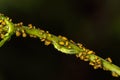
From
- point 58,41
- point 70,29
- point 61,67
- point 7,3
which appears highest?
point 58,41

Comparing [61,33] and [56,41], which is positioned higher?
[56,41]

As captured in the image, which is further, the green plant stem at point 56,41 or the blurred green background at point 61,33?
the blurred green background at point 61,33

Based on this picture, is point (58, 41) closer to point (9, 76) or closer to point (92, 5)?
point (9, 76)

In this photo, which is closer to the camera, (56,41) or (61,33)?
(56,41)

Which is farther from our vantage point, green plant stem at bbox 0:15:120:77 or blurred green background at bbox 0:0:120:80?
blurred green background at bbox 0:0:120:80

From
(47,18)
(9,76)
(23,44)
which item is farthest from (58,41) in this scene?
(47,18)

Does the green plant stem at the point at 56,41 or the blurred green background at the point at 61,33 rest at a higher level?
the green plant stem at the point at 56,41

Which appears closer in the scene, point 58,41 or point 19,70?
point 58,41

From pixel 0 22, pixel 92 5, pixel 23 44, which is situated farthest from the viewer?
pixel 92 5
